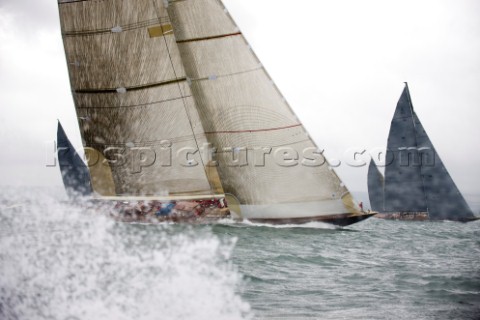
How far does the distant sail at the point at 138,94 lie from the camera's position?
16.3 meters

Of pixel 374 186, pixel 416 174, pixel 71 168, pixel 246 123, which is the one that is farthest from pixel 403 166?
pixel 71 168

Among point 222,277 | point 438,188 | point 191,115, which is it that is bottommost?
point 222,277

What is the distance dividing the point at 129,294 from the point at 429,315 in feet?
13.8

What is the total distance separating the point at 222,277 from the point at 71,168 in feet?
77.0

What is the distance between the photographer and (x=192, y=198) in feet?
55.7

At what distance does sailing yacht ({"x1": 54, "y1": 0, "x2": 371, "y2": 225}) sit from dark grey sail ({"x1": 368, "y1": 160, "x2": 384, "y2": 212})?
74.7 ft

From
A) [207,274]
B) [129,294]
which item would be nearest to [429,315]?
[207,274]

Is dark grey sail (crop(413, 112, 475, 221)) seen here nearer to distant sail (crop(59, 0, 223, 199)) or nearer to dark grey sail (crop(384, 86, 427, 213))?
dark grey sail (crop(384, 86, 427, 213))

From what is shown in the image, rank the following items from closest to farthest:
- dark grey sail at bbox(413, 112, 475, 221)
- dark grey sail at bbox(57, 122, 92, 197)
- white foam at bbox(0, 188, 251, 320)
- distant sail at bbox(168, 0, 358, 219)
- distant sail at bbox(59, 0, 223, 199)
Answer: white foam at bbox(0, 188, 251, 320), distant sail at bbox(168, 0, 358, 219), distant sail at bbox(59, 0, 223, 199), dark grey sail at bbox(57, 122, 92, 197), dark grey sail at bbox(413, 112, 475, 221)

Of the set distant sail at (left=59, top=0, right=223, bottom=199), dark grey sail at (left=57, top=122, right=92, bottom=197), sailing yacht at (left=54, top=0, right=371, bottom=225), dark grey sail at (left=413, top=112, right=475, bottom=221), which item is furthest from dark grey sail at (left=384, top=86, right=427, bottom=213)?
dark grey sail at (left=57, top=122, right=92, bottom=197)

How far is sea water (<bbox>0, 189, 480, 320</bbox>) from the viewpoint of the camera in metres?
6.33

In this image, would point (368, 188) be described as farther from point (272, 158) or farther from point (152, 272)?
point (152, 272)

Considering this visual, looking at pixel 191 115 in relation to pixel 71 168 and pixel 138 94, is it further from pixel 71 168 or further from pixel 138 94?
pixel 71 168

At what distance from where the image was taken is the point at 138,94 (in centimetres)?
1686
